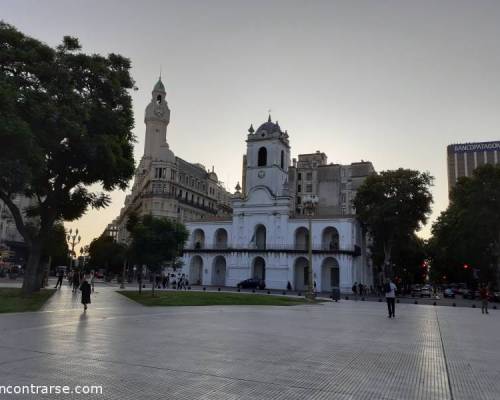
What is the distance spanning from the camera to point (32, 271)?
24719 millimetres

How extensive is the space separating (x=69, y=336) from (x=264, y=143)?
54.2 meters

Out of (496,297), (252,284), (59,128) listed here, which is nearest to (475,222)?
(496,297)

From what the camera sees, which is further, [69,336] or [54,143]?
[54,143]

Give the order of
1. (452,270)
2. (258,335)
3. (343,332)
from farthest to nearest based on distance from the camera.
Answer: (452,270) → (343,332) → (258,335)

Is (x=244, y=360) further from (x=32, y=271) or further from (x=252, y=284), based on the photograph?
(x=252, y=284)

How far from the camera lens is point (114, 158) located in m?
24.8

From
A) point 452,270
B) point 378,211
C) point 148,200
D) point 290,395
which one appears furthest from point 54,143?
point 452,270

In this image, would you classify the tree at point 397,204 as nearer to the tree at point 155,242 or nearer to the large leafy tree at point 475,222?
the large leafy tree at point 475,222

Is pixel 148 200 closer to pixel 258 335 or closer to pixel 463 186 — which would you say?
pixel 463 186

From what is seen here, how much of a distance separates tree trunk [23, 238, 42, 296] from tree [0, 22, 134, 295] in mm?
52

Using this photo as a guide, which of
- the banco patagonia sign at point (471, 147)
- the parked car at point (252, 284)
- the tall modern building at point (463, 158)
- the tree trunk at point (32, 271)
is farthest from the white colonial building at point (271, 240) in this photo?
the tall modern building at point (463, 158)

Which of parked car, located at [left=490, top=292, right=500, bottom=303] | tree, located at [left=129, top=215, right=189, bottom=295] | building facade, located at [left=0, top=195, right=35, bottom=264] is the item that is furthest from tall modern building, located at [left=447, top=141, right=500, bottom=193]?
tree, located at [left=129, top=215, right=189, bottom=295]

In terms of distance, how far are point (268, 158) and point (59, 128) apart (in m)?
42.4

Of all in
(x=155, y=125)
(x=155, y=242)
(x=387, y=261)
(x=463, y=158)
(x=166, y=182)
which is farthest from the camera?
(x=463, y=158)
